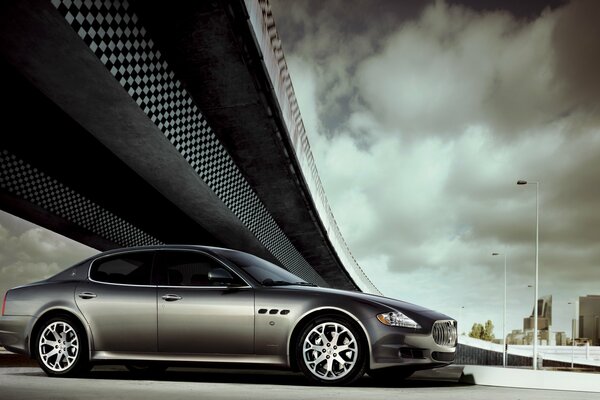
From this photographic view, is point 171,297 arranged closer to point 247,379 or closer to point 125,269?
point 125,269

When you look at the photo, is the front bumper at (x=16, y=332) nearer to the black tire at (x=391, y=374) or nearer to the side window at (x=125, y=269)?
the side window at (x=125, y=269)

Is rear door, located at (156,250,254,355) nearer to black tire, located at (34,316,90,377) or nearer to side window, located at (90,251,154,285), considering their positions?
side window, located at (90,251,154,285)

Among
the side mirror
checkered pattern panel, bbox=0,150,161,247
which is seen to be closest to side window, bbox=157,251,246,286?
the side mirror

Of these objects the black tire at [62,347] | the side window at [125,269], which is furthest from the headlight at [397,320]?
the black tire at [62,347]

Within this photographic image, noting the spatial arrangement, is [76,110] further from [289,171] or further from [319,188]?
[319,188]

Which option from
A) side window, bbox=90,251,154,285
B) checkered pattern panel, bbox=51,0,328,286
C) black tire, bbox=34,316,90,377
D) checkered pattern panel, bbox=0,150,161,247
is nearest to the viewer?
black tire, bbox=34,316,90,377

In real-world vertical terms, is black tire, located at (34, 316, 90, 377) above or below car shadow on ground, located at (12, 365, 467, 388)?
above

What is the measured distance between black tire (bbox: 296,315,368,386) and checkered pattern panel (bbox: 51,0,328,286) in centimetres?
601

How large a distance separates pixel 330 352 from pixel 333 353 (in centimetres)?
3

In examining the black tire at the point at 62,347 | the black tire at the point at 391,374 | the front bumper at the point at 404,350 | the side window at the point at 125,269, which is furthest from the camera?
the side window at the point at 125,269

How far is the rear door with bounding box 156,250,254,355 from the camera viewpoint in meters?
6.98

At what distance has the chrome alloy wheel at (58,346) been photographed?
24.8ft

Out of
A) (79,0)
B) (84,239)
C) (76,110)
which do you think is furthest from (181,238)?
(79,0)

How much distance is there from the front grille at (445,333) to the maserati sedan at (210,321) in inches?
0.5
